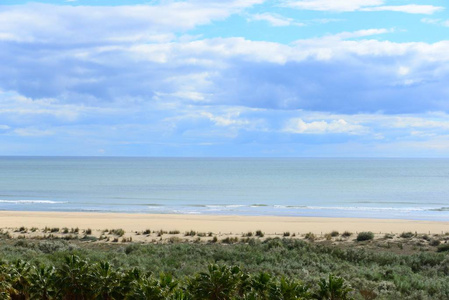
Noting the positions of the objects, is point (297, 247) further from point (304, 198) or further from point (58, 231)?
point (304, 198)

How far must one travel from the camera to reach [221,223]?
133ft

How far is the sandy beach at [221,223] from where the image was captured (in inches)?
1431

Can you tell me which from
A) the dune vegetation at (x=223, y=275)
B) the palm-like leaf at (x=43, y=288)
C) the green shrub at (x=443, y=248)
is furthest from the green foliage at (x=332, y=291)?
the green shrub at (x=443, y=248)

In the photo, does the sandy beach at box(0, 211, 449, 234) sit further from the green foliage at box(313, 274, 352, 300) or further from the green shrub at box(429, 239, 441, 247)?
the green foliage at box(313, 274, 352, 300)

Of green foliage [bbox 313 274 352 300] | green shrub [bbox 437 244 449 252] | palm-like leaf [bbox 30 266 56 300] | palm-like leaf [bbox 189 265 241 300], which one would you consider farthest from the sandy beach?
green foliage [bbox 313 274 352 300]

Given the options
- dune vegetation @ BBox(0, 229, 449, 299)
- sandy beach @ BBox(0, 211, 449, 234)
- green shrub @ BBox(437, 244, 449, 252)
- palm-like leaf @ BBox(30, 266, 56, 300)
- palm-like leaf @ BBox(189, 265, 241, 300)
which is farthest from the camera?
sandy beach @ BBox(0, 211, 449, 234)

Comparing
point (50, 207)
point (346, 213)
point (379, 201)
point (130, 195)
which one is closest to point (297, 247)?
point (346, 213)

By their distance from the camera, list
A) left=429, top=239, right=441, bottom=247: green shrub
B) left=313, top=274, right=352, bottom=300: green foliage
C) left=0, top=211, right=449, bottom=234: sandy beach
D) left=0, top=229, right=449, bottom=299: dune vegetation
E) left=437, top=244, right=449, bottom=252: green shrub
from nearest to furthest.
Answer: left=313, top=274, right=352, bottom=300: green foliage < left=0, top=229, right=449, bottom=299: dune vegetation < left=437, top=244, right=449, bottom=252: green shrub < left=429, top=239, right=441, bottom=247: green shrub < left=0, top=211, right=449, bottom=234: sandy beach

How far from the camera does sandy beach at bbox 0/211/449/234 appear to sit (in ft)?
119

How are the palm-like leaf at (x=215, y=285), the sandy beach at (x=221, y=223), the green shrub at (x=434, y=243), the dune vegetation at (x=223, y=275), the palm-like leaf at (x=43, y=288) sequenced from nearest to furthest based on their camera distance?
the dune vegetation at (x=223, y=275) → the palm-like leaf at (x=215, y=285) → the palm-like leaf at (x=43, y=288) → the green shrub at (x=434, y=243) → the sandy beach at (x=221, y=223)

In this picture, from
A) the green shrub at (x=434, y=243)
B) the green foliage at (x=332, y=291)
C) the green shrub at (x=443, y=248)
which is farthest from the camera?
the green shrub at (x=434, y=243)

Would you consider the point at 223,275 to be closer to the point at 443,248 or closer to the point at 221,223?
the point at 443,248

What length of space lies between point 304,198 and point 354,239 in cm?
4019

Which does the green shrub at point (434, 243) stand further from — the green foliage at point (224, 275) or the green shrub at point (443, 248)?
the green foliage at point (224, 275)
